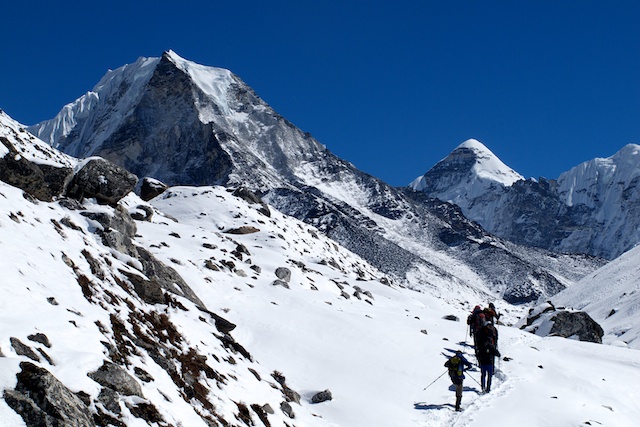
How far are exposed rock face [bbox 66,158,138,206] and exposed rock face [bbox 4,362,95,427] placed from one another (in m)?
17.9

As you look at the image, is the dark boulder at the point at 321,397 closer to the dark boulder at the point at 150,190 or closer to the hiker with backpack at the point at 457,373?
the hiker with backpack at the point at 457,373

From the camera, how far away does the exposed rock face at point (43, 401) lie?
838 cm

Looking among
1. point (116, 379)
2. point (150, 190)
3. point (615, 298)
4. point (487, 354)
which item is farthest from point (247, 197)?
point (116, 379)

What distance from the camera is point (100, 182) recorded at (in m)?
26.7

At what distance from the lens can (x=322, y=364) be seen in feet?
68.5

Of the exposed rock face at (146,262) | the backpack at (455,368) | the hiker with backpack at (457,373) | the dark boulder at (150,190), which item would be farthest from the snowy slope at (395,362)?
the dark boulder at (150,190)

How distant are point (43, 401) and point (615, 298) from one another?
172 ft

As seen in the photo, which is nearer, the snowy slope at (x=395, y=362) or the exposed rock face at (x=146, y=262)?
the snowy slope at (x=395, y=362)

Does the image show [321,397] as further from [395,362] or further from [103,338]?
[103,338]

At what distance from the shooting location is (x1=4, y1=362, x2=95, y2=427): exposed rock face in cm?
838

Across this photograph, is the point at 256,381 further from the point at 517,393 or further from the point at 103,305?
the point at 517,393

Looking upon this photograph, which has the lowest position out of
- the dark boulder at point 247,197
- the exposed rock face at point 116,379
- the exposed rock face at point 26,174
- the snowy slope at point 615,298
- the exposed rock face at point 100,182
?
the exposed rock face at point 116,379

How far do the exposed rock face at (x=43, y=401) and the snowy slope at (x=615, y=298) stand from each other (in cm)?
3516

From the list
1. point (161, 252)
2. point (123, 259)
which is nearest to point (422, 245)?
point (161, 252)
